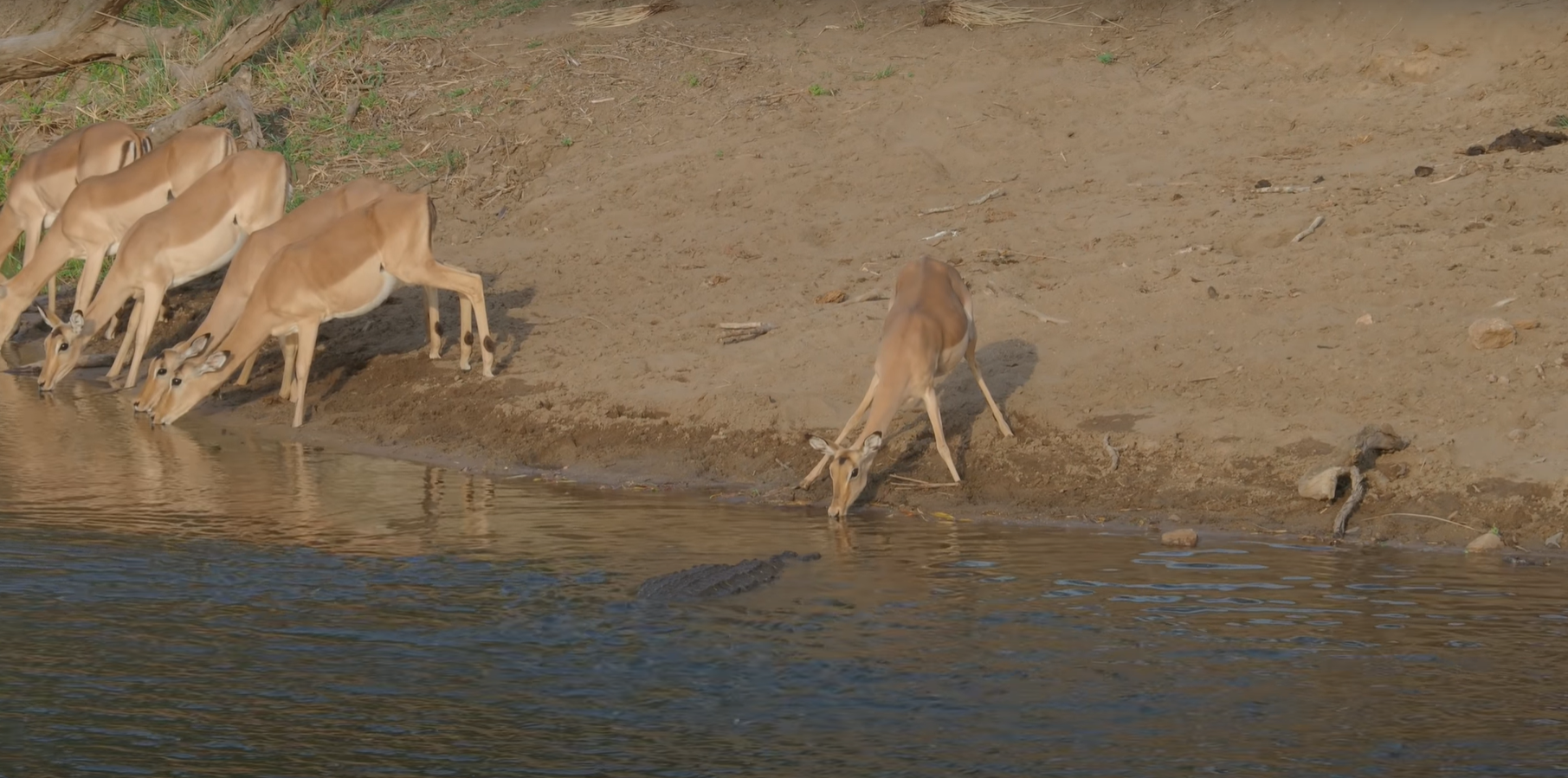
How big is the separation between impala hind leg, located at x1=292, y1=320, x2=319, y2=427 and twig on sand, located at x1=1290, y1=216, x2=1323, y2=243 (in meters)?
5.97

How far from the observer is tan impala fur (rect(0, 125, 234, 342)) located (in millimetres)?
13219

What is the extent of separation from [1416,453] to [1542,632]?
81.8 inches

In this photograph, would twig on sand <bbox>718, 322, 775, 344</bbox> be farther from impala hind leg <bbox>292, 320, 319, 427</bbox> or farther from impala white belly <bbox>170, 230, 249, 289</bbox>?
impala white belly <bbox>170, 230, 249, 289</bbox>

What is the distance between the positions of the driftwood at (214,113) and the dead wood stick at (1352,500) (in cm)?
1064

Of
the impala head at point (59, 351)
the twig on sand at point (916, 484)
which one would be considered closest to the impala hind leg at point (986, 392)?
the twig on sand at point (916, 484)

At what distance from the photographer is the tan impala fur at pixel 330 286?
10.7 m

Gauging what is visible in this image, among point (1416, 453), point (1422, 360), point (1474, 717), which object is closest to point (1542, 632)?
point (1474, 717)

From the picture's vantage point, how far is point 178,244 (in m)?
12.0

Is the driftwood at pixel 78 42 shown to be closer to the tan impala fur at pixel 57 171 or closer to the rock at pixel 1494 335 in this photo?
the tan impala fur at pixel 57 171

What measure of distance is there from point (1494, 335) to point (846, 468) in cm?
338

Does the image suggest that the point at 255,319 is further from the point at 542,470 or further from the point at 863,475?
the point at 863,475

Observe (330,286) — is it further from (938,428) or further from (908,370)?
(938,428)

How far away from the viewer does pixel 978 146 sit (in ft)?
43.5

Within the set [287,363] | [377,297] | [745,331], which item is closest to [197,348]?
[287,363]
